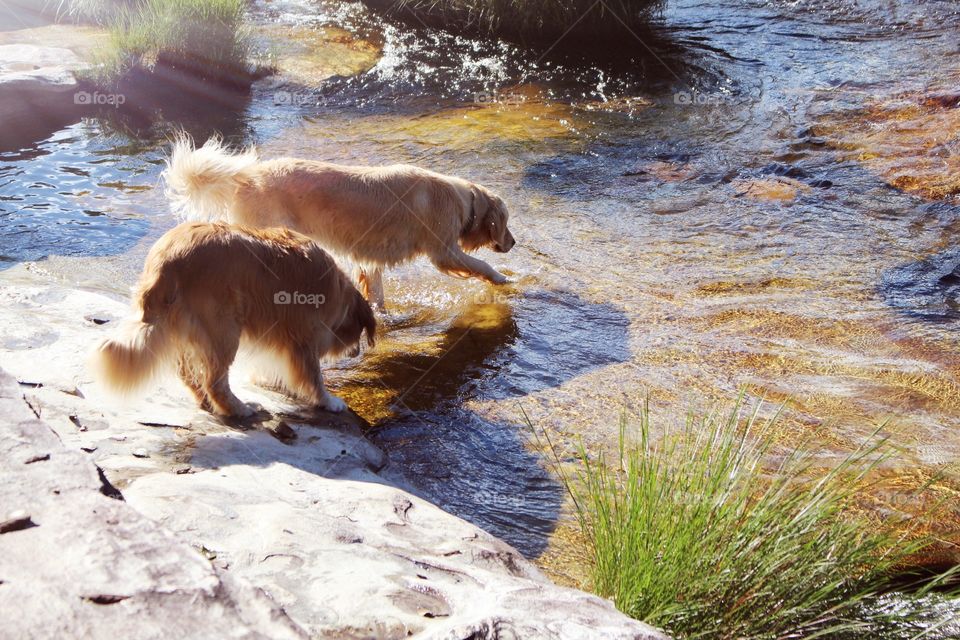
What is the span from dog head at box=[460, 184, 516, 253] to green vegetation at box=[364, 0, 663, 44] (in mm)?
5754

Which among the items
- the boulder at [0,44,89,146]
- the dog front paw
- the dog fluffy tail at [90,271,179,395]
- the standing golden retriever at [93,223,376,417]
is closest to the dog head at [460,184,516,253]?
the standing golden retriever at [93,223,376,417]

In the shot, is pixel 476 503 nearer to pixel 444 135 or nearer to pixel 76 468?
pixel 76 468

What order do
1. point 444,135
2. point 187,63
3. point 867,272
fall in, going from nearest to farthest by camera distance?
point 867,272
point 444,135
point 187,63

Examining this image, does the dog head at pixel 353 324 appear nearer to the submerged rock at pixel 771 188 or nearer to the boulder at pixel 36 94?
the submerged rock at pixel 771 188

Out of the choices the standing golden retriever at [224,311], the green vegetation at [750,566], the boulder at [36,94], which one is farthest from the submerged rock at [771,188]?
the boulder at [36,94]

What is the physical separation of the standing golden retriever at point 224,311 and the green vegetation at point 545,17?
793 cm

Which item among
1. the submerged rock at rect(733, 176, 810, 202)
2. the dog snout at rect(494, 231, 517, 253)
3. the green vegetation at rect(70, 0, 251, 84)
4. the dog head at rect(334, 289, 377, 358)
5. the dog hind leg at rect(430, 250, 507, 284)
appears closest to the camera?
the dog head at rect(334, 289, 377, 358)

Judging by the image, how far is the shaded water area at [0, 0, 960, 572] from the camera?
4.61 meters

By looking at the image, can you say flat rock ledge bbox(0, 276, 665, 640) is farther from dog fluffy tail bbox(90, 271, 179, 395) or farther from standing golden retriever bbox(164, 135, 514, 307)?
standing golden retriever bbox(164, 135, 514, 307)

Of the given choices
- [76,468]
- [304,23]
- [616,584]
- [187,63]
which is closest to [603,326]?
[616,584]

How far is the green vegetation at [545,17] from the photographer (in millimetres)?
11258

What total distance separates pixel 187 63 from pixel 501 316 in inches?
252

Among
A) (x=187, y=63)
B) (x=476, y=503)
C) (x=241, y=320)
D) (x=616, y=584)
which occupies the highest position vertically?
(x=187, y=63)

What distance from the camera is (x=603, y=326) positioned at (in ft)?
18.5
